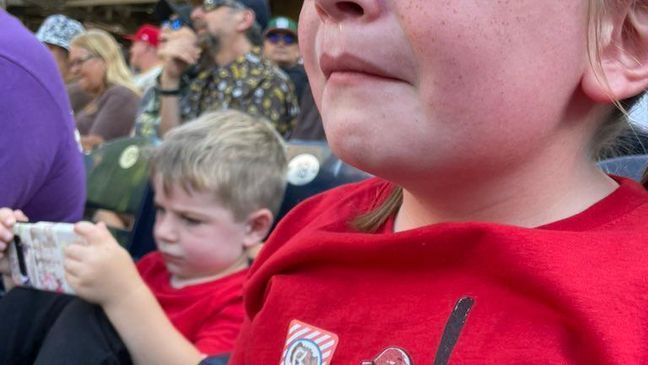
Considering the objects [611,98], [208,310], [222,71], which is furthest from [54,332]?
[222,71]

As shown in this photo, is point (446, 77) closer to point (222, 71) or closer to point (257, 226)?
point (257, 226)

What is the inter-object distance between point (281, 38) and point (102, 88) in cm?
118

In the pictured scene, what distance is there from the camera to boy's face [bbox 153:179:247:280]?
5.16ft

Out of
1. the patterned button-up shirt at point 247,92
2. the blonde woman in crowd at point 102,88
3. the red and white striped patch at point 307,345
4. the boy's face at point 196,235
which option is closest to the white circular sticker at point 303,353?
the red and white striped patch at point 307,345

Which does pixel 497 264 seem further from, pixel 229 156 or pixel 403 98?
pixel 229 156

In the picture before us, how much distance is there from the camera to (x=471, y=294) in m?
0.68

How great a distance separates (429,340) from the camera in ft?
2.20

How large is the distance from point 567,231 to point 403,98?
0.68 feet

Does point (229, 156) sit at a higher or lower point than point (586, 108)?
lower

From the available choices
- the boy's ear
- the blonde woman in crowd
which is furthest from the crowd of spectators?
the blonde woman in crowd

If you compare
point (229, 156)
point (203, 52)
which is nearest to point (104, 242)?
point (229, 156)

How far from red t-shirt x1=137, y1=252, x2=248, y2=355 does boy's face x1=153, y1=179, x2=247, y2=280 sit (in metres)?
0.04

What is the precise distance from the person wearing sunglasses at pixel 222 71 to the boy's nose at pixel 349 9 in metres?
2.13

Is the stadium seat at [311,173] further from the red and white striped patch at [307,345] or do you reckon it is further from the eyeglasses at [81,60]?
the eyeglasses at [81,60]
